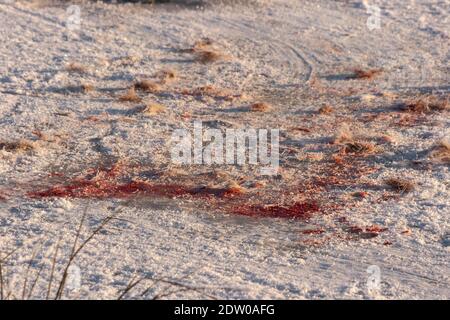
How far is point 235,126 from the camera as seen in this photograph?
35.8ft

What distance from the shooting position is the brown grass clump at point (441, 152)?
9.90 metres

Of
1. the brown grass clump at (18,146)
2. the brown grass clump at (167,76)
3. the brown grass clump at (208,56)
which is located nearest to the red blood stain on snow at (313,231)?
the brown grass clump at (18,146)

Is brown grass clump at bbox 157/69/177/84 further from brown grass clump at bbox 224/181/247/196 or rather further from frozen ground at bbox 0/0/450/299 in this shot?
brown grass clump at bbox 224/181/247/196

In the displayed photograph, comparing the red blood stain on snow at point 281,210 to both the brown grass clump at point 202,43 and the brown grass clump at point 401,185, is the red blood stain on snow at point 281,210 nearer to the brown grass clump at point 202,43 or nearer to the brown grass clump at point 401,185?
the brown grass clump at point 401,185

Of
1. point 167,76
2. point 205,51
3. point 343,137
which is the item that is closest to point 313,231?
point 343,137

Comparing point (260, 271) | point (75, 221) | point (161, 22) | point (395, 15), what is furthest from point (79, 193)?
point (395, 15)

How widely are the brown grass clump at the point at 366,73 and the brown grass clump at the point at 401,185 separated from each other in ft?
10.6

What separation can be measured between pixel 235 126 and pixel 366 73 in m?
2.39

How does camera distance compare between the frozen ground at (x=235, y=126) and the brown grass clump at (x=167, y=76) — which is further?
the brown grass clump at (x=167, y=76)

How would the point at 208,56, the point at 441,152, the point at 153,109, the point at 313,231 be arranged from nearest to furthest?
the point at 313,231 → the point at 441,152 → the point at 153,109 → the point at 208,56

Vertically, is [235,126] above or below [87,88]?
below

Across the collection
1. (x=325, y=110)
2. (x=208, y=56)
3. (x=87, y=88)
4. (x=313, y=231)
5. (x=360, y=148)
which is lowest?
(x=313, y=231)

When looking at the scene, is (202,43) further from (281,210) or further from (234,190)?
(281,210)
